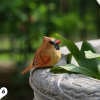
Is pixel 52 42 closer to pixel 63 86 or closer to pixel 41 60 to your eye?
pixel 41 60

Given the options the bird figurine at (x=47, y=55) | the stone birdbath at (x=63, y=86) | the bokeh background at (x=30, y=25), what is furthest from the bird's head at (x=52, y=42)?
the bokeh background at (x=30, y=25)

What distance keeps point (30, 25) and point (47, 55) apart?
2.56 meters

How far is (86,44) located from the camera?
61.9 inches

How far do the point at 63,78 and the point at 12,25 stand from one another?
276cm

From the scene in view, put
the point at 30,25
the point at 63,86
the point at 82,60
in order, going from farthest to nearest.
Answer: the point at 30,25 → the point at 82,60 → the point at 63,86

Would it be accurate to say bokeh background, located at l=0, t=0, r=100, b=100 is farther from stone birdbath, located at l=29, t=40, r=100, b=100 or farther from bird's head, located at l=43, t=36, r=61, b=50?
stone birdbath, located at l=29, t=40, r=100, b=100

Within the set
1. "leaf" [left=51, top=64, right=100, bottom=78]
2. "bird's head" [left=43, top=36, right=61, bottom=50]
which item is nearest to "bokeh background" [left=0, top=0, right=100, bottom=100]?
"bird's head" [left=43, top=36, right=61, bottom=50]

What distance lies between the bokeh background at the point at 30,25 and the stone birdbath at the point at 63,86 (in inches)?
99.6

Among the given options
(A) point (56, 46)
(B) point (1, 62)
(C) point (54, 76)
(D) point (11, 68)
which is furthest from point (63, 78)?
(B) point (1, 62)

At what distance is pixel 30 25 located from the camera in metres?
4.07

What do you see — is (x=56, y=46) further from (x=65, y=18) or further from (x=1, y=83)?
(x=1, y=83)

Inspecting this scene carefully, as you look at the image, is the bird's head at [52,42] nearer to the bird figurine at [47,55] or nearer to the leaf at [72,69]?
the bird figurine at [47,55]

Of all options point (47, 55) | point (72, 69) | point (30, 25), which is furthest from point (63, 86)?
point (30, 25)

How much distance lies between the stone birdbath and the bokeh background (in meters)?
2.53
